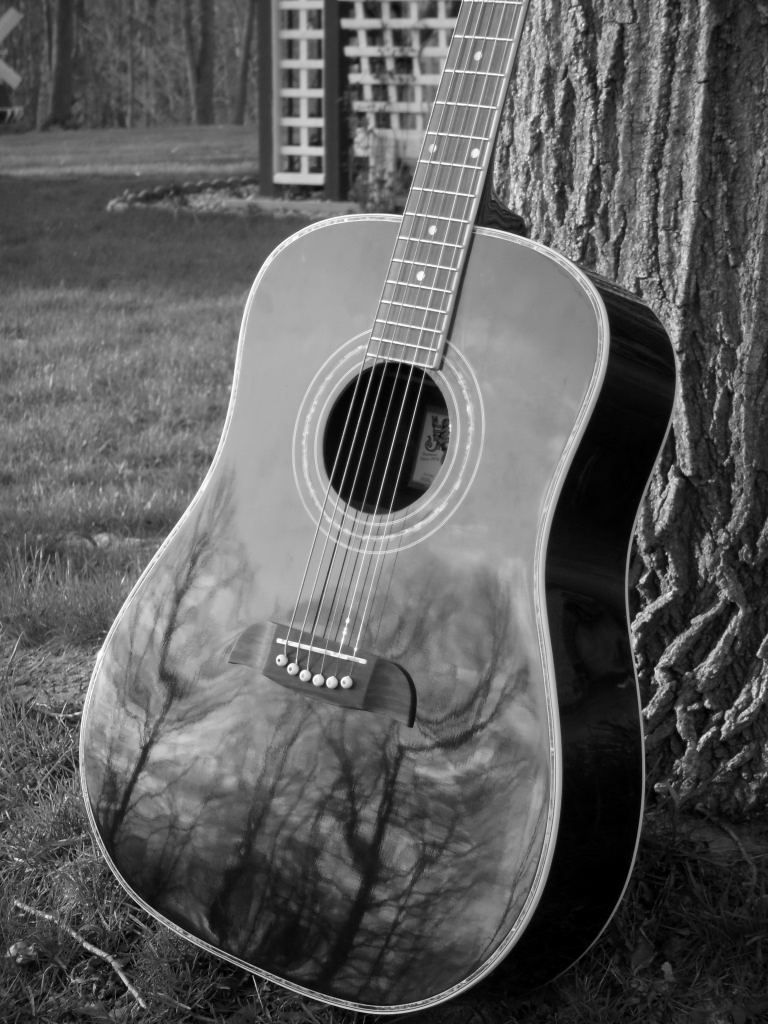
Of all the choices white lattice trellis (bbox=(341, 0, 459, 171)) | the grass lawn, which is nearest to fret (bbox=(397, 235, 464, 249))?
the grass lawn

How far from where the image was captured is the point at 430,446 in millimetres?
1793

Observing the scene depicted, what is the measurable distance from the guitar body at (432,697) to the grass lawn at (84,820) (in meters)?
0.15

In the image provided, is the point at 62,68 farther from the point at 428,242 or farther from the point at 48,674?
the point at 428,242

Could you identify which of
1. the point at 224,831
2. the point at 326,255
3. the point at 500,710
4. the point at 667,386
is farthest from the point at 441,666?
the point at 326,255

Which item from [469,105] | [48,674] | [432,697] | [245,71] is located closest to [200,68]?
[245,71]

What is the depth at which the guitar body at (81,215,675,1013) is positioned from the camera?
1.49 metres

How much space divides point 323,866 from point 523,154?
1.32 meters

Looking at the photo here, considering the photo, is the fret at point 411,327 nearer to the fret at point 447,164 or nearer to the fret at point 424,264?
the fret at point 424,264

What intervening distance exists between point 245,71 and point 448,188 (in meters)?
22.0

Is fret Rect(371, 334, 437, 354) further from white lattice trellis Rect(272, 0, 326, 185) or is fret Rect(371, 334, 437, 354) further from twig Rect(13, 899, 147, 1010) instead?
white lattice trellis Rect(272, 0, 326, 185)

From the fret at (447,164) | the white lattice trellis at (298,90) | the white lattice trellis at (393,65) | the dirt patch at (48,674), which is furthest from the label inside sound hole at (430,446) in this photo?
the white lattice trellis at (298,90)

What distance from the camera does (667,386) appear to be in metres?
1.61

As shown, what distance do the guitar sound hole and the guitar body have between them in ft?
0.08

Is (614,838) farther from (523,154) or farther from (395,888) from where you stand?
(523,154)
